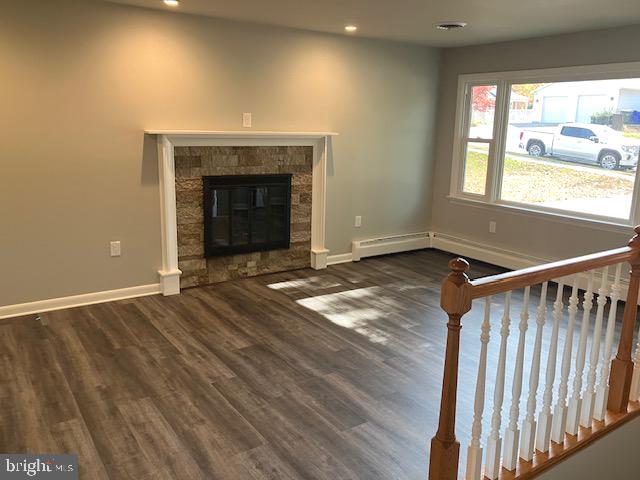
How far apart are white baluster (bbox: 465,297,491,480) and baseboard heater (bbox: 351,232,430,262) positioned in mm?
3941

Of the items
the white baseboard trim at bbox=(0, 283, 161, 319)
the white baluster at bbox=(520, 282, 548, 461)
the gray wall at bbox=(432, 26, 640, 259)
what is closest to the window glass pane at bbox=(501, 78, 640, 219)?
the gray wall at bbox=(432, 26, 640, 259)

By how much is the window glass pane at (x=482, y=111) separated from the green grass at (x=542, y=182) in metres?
Result: 0.24

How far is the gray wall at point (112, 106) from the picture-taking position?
3971 mm

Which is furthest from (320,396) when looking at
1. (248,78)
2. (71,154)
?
(248,78)

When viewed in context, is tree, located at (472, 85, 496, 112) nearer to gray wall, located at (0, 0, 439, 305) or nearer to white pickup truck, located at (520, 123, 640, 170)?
white pickup truck, located at (520, 123, 640, 170)

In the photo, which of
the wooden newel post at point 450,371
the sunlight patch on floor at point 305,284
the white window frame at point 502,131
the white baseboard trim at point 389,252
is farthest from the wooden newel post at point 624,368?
the sunlight patch on floor at point 305,284

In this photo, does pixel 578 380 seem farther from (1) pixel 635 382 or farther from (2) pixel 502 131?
(2) pixel 502 131

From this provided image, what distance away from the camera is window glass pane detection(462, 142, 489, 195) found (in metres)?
5.98

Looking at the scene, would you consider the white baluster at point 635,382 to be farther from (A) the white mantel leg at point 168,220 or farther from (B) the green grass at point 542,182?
(A) the white mantel leg at point 168,220

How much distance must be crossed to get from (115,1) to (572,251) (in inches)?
179

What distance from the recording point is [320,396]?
305 centimetres

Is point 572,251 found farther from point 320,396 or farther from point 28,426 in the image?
point 28,426

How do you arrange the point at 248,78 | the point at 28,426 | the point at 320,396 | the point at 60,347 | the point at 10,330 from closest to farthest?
the point at 28,426, the point at 320,396, the point at 60,347, the point at 10,330, the point at 248,78

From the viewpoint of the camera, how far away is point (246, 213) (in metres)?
5.09
